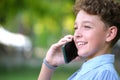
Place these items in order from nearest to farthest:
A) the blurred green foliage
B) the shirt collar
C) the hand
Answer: the shirt collar → the hand → the blurred green foliage

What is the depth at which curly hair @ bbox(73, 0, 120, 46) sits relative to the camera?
3.29 m

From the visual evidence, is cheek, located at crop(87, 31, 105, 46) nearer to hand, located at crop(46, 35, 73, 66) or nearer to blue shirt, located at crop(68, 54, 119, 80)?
blue shirt, located at crop(68, 54, 119, 80)

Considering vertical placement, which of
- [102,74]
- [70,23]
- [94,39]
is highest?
[70,23]

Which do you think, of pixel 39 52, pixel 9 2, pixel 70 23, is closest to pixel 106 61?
pixel 9 2

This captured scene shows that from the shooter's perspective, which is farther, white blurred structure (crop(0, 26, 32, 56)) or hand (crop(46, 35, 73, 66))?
white blurred structure (crop(0, 26, 32, 56))

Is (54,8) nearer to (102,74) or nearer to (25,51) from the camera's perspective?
(102,74)

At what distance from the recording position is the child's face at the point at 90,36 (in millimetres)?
3295

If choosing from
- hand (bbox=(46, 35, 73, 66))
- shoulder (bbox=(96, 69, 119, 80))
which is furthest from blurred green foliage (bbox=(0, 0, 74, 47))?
shoulder (bbox=(96, 69, 119, 80))

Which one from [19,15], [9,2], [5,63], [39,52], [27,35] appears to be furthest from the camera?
[39,52]

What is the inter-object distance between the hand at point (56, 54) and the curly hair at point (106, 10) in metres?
0.51

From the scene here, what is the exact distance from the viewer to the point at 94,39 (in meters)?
3.29

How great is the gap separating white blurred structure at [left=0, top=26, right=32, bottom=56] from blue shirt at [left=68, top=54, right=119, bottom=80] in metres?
21.0

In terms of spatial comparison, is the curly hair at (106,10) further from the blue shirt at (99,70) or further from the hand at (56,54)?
the hand at (56,54)

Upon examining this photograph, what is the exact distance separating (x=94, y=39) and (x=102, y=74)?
0.83 feet
